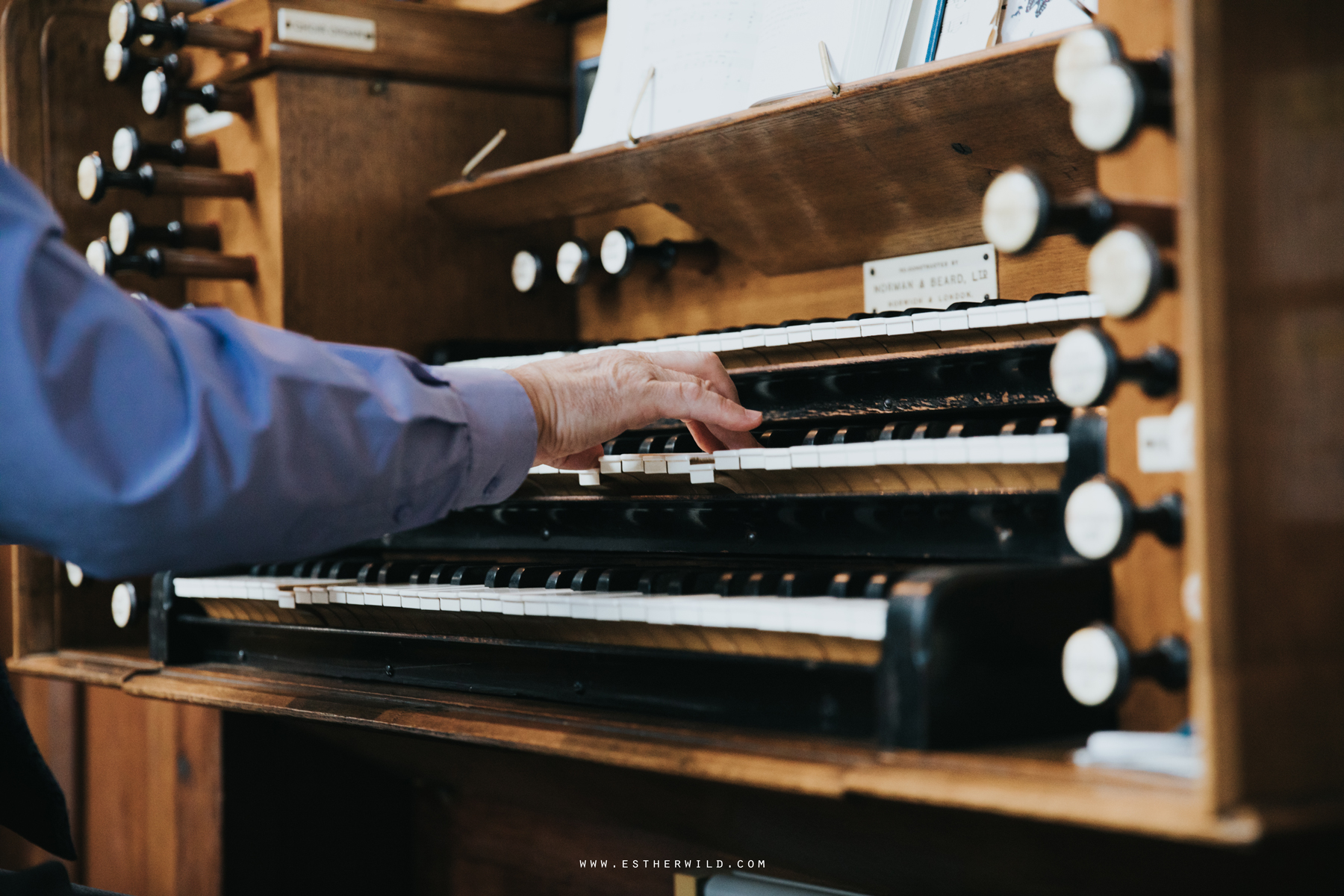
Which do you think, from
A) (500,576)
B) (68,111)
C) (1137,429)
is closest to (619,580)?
(500,576)

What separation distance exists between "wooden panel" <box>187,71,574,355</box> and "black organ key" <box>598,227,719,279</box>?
279 millimetres

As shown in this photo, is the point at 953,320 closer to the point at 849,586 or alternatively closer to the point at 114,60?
the point at 849,586

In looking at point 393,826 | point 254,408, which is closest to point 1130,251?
point 254,408

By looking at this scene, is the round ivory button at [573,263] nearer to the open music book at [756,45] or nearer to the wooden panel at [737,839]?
the open music book at [756,45]

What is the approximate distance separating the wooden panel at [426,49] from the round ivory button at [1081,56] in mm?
1450

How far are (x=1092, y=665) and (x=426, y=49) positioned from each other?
1688 millimetres

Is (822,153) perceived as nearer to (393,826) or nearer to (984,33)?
(984,33)

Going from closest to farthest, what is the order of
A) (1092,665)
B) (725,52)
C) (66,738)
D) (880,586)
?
(1092,665)
(880,586)
(725,52)
(66,738)

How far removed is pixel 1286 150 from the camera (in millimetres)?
917

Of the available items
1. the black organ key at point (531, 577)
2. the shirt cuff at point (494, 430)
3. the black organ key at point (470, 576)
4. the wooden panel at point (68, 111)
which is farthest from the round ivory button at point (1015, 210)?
the wooden panel at point (68, 111)

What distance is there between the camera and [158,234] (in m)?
2.27

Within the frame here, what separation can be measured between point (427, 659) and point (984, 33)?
3.14 feet

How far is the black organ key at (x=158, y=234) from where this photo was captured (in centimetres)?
221

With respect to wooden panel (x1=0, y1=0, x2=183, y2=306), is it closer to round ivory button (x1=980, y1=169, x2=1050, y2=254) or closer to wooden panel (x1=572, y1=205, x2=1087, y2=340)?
wooden panel (x1=572, y1=205, x2=1087, y2=340)
